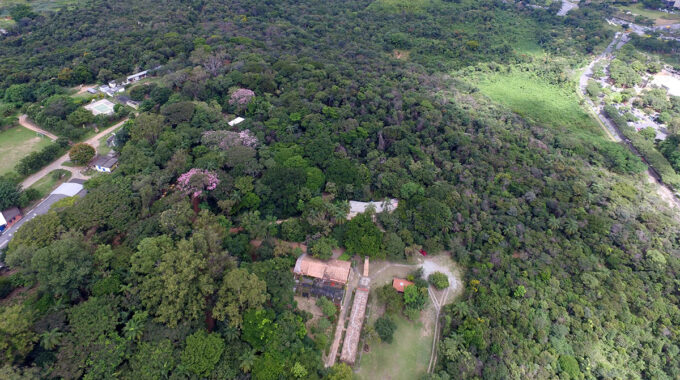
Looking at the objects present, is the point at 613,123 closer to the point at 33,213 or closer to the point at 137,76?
the point at 137,76

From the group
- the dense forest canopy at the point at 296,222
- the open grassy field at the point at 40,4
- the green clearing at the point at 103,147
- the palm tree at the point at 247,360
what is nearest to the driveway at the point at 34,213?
the dense forest canopy at the point at 296,222

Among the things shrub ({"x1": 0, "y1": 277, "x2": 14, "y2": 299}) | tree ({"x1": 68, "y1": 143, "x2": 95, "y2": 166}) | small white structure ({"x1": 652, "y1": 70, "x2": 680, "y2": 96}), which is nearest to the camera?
shrub ({"x1": 0, "y1": 277, "x2": 14, "y2": 299})

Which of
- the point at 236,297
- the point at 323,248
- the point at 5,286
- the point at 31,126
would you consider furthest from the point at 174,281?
the point at 31,126

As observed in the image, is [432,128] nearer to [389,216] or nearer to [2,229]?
[389,216]

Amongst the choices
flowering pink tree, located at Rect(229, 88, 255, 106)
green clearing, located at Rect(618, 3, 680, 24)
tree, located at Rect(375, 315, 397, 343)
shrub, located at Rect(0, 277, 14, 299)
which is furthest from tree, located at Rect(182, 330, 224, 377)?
green clearing, located at Rect(618, 3, 680, 24)

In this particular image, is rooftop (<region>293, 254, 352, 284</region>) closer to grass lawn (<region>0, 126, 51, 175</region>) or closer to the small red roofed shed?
the small red roofed shed

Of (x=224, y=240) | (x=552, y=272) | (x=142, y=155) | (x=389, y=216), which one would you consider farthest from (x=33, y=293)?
(x=552, y=272)

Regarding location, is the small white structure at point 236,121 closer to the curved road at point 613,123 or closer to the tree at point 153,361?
the tree at point 153,361
